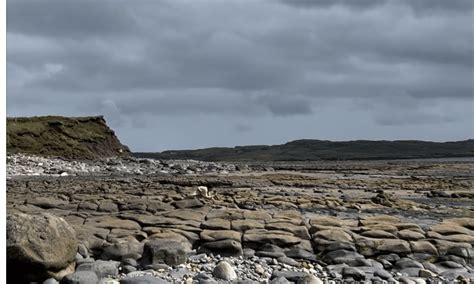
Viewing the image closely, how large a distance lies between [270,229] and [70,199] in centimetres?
634

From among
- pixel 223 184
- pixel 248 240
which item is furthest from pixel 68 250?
pixel 223 184

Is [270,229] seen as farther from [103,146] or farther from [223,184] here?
[103,146]

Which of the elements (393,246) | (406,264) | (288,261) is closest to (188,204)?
(288,261)

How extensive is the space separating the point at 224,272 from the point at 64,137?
42923 millimetres

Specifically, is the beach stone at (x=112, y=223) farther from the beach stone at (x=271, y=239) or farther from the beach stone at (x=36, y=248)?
the beach stone at (x=36, y=248)

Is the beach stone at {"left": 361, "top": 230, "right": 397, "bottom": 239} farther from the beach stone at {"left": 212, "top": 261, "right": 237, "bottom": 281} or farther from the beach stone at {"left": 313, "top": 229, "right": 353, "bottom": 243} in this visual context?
the beach stone at {"left": 212, "top": 261, "right": 237, "bottom": 281}

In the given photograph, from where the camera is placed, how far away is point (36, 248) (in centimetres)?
777

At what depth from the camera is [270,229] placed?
34.1 feet

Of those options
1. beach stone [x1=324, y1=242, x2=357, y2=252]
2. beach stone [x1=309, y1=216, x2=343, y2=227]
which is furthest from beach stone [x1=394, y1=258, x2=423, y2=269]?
beach stone [x1=309, y1=216, x2=343, y2=227]

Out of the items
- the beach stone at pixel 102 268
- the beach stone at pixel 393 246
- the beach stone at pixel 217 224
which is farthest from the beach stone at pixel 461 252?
the beach stone at pixel 102 268

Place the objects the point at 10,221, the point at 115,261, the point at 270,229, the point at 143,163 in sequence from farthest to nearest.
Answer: the point at 143,163 < the point at 270,229 < the point at 115,261 < the point at 10,221

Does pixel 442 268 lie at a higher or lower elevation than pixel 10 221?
lower

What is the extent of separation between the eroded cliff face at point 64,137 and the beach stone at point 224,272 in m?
38.9

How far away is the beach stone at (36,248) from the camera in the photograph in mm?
7633
